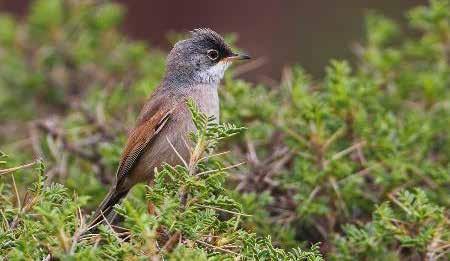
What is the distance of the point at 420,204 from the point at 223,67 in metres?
1.92

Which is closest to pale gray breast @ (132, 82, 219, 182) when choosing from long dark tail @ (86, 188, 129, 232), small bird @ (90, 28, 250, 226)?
small bird @ (90, 28, 250, 226)

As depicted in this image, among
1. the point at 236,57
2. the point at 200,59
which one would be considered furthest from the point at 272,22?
the point at 200,59

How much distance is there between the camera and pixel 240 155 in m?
4.94

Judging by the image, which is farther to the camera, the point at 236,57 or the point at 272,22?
the point at 272,22

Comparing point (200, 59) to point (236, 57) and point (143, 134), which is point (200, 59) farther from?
point (143, 134)

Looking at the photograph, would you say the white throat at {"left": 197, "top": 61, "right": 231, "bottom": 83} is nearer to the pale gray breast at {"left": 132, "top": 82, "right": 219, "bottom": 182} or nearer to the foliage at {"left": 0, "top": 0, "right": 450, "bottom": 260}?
the foliage at {"left": 0, "top": 0, "right": 450, "bottom": 260}

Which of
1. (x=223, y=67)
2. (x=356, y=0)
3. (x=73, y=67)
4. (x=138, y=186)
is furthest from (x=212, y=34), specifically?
(x=356, y=0)

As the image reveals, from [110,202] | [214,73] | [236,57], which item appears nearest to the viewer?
[110,202]

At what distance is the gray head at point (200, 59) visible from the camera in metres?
5.11

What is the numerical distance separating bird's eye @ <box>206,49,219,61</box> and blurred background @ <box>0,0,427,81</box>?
557cm

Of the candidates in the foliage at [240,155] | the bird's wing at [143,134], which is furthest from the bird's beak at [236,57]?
the bird's wing at [143,134]

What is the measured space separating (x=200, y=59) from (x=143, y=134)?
71 centimetres

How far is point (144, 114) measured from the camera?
4820mm

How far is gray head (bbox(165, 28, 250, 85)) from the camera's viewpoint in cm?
511
